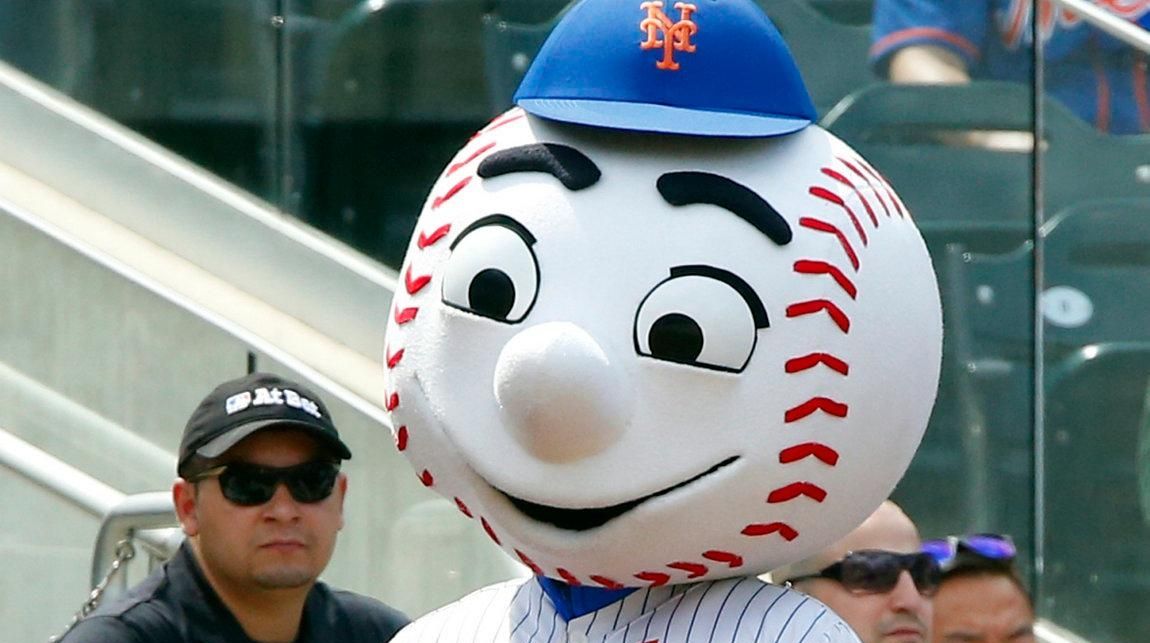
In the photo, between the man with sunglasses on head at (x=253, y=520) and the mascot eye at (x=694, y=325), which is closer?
the mascot eye at (x=694, y=325)

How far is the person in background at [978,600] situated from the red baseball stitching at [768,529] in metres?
1.17

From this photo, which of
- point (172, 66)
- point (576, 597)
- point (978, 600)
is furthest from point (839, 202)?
point (172, 66)

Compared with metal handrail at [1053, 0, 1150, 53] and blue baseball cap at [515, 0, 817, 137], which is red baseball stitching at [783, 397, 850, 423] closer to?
blue baseball cap at [515, 0, 817, 137]

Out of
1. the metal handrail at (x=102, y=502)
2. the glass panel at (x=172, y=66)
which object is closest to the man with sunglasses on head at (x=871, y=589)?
the metal handrail at (x=102, y=502)

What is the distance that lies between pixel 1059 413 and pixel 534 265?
2.86 m

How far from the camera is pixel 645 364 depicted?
2557 millimetres

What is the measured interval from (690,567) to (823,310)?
32 cm

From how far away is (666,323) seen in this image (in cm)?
256

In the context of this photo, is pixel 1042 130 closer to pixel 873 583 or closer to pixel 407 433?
pixel 873 583

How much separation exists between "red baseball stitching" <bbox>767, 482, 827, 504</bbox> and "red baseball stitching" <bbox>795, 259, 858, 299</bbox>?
0.21 meters

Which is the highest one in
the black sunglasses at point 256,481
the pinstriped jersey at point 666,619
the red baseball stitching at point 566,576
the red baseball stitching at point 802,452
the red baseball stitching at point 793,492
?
the red baseball stitching at point 802,452

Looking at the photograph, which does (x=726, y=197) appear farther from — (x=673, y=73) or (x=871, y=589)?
(x=871, y=589)

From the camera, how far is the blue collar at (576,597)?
8.97ft

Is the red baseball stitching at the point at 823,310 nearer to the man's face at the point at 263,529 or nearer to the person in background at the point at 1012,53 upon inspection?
the man's face at the point at 263,529
